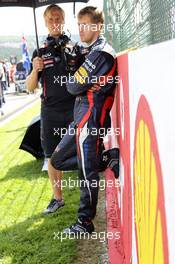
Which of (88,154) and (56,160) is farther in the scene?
(56,160)

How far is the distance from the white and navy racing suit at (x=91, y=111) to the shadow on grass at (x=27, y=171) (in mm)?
2683

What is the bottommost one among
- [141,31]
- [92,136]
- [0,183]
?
[0,183]

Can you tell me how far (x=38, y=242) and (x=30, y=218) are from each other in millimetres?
696

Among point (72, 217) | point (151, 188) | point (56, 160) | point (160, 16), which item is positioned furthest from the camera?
point (72, 217)

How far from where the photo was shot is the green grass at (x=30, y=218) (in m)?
4.12

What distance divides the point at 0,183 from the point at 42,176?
56 centimetres

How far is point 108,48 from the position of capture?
156 inches

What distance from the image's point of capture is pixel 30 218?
5.05 m

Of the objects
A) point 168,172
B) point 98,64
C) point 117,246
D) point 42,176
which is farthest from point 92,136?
point 42,176

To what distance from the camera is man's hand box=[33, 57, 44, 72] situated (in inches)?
186

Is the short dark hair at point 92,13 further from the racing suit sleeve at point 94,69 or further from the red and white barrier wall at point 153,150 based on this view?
the red and white barrier wall at point 153,150

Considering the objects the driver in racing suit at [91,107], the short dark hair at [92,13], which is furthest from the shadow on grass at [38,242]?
the short dark hair at [92,13]

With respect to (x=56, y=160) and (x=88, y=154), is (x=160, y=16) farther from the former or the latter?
(x=56, y=160)

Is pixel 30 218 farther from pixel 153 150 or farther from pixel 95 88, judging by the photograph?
pixel 153 150
